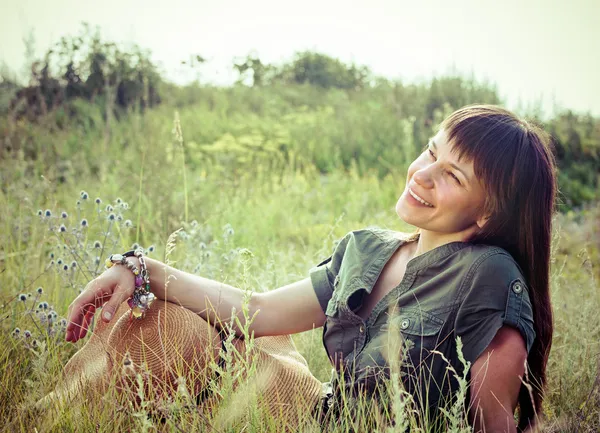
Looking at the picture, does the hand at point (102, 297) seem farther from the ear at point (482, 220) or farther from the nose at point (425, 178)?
the ear at point (482, 220)

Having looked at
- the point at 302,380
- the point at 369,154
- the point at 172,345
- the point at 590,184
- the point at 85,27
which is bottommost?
the point at 590,184

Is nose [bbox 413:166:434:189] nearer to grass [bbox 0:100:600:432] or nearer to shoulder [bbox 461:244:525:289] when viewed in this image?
shoulder [bbox 461:244:525:289]

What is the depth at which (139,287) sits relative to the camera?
188 centimetres

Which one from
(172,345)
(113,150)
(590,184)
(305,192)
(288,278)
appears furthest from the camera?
(590,184)

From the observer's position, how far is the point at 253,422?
1.58m

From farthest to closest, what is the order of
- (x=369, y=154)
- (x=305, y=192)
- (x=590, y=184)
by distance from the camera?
(x=590, y=184) → (x=369, y=154) → (x=305, y=192)

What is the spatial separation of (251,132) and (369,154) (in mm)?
1635

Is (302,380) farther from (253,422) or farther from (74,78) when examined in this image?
(74,78)

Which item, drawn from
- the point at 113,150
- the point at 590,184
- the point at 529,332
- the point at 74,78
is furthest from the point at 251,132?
the point at 529,332

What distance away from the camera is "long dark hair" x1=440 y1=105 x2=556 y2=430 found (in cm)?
167

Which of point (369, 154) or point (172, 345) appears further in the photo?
point (369, 154)

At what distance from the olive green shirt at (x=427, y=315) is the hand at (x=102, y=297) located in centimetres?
65

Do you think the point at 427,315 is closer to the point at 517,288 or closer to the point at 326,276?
the point at 517,288

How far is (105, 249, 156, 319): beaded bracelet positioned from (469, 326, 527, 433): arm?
995mm
